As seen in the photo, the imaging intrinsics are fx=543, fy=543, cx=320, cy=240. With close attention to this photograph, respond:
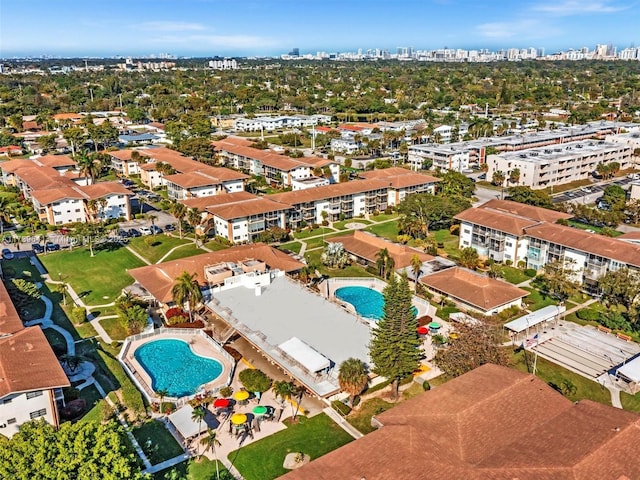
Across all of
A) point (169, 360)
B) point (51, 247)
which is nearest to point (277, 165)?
point (51, 247)

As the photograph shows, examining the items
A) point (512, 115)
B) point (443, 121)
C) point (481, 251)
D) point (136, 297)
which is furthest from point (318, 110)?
point (136, 297)

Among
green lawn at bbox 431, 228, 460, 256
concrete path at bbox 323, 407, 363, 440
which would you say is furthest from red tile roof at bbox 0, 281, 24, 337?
green lawn at bbox 431, 228, 460, 256

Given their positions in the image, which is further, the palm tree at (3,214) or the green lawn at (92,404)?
the palm tree at (3,214)

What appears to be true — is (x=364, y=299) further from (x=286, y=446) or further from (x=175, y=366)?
(x=286, y=446)

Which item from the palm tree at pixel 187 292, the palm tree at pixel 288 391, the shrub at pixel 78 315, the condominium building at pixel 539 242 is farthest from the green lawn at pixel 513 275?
the shrub at pixel 78 315

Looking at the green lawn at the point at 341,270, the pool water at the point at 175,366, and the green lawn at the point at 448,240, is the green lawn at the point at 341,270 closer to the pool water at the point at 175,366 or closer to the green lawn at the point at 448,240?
the green lawn at the point at 448,240

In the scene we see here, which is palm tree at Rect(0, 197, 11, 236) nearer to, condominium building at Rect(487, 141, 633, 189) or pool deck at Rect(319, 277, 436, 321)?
pool deck at Rect(319, 277, 436, 321)
